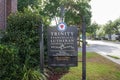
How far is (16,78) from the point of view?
8.65 metres

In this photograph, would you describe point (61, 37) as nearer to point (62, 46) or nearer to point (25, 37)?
point (62, 46)

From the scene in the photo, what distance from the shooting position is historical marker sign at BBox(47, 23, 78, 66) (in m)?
8.84

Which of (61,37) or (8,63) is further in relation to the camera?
(61,37)

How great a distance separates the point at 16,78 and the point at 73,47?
6.78ft

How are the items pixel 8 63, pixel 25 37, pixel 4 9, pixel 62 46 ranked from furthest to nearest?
pixel 4 9, pixel 25 37, pixel 62 46, pixel 8 63

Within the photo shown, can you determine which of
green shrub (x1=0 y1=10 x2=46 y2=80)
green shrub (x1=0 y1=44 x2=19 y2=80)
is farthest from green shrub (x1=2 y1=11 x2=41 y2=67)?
green shrub (x1=0 y1=44 x2=19 y2=80)

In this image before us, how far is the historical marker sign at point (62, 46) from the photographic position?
884cm

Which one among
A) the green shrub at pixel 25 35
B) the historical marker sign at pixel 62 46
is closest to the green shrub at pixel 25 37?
the green shrub at pixel 25 35

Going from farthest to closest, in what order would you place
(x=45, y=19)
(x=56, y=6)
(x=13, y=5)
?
(x=56, y=6), (x=13, y=5), (x=45, y=19)

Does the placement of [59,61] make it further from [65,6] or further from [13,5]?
[65,6]

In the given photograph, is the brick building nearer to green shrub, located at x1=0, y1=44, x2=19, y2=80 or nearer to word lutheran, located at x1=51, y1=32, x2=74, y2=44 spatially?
green shrub, located at x1=0, y1=44, x2=19, y2=80

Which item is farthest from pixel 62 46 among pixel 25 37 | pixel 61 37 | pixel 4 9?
Answer: pixel 4 9

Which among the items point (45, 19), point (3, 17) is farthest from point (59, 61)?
point (3, 17)

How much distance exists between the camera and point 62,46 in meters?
8.84
